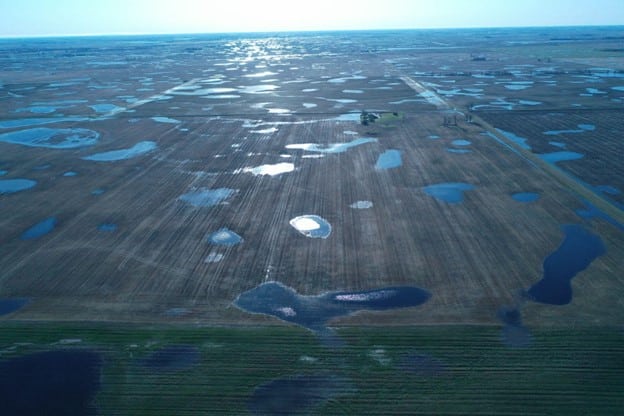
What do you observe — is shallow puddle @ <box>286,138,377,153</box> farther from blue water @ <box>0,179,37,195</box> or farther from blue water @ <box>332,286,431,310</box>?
blue water @ <box>332,286,431,310</box>

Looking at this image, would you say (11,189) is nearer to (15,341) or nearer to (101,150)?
(101,150)

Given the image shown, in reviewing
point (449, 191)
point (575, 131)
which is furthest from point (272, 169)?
point (575, 131)

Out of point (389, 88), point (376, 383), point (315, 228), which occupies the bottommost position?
point (376, 383)

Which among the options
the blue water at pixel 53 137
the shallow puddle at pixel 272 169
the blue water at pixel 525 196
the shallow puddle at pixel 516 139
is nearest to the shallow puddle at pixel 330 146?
the shallow puddle at pixel 272 169

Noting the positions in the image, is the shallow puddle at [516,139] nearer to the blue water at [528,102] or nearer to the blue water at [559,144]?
the blue water at [559,144]

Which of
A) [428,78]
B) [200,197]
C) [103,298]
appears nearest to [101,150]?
[200,197]
